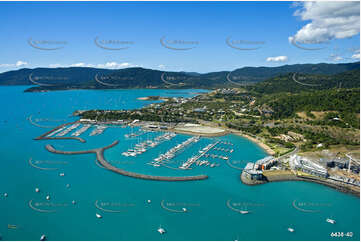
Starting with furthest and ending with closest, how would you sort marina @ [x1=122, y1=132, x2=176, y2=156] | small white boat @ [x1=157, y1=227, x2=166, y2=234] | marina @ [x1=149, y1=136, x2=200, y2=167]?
marina @ [x1=122, y1=132, x2=176, y2=156]
marina @ [x1=149, y1=136, x2=200, y2=167]
small white boat @ [x1=157, y1=227, x2=166, y2=234]

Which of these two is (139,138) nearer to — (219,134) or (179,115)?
(219,134)

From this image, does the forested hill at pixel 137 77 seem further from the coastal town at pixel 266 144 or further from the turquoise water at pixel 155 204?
the turquoise water at pixel 155 204

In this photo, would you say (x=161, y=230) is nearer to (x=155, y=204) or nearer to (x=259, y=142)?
(x=155, y=204)

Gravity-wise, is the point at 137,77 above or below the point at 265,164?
above

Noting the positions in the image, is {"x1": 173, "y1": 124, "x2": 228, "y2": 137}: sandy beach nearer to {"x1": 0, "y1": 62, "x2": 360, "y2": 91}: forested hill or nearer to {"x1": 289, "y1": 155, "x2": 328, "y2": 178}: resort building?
{"x1": 289, "y1": 155, "x2": 328, "y2": 178}: resort building

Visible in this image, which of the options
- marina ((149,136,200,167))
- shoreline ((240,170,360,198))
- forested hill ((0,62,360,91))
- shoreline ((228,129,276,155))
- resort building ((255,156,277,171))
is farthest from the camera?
forested hill ((0,62,360,91))

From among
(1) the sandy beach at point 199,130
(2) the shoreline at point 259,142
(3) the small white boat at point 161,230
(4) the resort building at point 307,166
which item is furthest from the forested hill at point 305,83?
(3) the small white boat at point 161,230

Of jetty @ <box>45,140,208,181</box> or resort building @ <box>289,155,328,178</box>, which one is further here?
resort building @ <box>289,155,328,178</box>

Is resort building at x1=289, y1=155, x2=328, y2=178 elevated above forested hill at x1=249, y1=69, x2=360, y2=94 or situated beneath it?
situated beneath

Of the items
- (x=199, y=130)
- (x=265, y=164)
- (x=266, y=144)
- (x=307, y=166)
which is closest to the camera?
(x=307, y=166)

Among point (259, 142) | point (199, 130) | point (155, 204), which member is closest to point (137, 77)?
point (199, 130)

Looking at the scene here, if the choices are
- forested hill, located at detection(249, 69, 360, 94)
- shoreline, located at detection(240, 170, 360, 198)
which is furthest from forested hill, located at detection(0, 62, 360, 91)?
shoreline, located at detection(240, 170, 360, 198)
